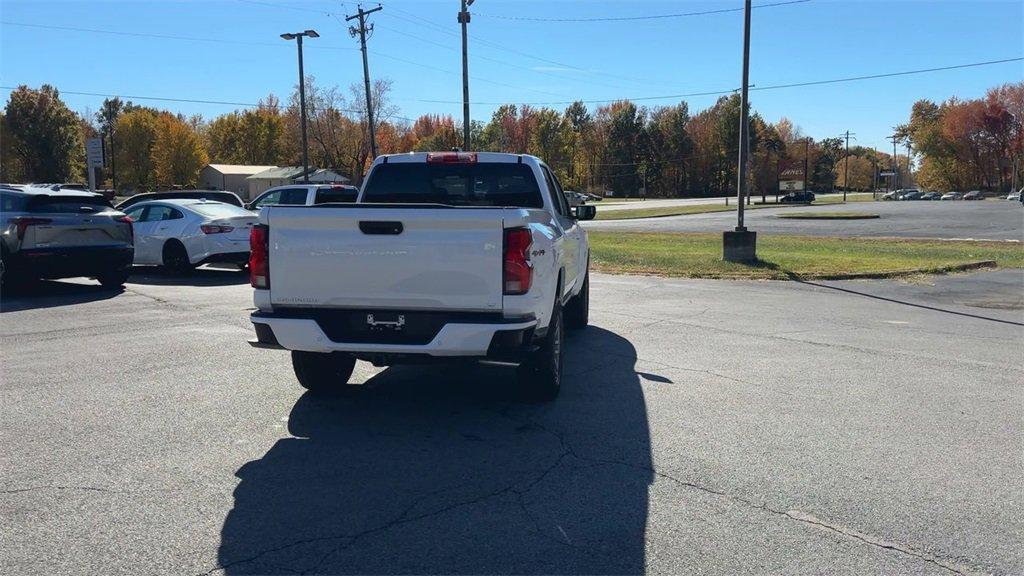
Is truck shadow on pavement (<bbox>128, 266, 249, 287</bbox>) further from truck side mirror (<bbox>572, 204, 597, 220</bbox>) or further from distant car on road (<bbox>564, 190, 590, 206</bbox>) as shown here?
truck side mirror (<bbox>572, 204, 597, 220</bbox>)

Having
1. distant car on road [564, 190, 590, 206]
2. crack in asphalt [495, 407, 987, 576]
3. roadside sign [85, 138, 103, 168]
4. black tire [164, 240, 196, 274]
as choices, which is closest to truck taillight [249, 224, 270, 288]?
crack in asphalt [495, 407, 987, 576]

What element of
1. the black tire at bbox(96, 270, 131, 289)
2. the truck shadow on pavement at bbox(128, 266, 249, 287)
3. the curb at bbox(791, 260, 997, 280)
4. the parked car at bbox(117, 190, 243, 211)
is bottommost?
the curb at bbox(791, 260, 997, 280)

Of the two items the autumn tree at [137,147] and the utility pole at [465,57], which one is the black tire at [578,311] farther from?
the autumn tree at [137,147]

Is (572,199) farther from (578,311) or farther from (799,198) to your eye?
(799,198)

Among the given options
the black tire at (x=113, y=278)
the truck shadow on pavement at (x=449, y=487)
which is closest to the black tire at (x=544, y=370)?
the truck shadow on pavement at (x=449, y=487)

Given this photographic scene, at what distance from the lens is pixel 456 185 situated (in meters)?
7.28

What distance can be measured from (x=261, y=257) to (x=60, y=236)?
27.6 feet

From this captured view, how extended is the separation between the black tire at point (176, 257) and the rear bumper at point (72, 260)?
5.85 feet

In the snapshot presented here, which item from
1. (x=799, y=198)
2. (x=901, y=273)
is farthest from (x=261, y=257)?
(x=799, y=198)

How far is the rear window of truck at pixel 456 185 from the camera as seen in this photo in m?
7.25

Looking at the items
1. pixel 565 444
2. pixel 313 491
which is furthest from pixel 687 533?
pixel 313 491

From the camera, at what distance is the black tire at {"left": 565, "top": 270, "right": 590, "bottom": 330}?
9289mm

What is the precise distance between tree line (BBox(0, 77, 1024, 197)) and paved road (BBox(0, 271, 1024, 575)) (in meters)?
65.6

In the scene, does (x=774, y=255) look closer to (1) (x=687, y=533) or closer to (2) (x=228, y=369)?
(2) (x=228, y=369)
